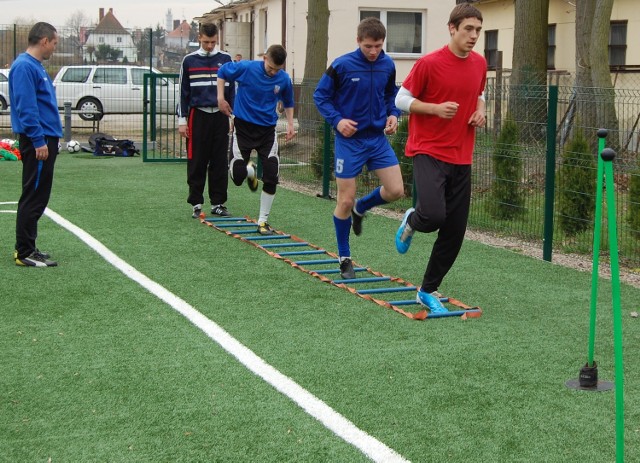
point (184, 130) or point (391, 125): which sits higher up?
point (391, 125)

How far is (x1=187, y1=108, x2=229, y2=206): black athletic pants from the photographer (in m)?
11.9

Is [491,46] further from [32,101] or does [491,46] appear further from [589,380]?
[589,380]

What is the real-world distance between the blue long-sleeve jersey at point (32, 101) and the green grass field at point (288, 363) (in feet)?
3.98

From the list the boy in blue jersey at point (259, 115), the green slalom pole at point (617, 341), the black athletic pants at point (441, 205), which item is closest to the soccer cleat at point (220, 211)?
the boy in blue jersey at point (259, 115)

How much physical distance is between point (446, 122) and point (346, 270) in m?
2.04

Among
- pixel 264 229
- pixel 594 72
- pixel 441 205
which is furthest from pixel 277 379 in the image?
pixel 594 72

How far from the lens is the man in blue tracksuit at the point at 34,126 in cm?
816

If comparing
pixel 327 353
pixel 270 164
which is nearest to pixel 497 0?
pixel 270 164

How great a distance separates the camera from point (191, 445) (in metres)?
4.47

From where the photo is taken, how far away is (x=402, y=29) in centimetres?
3497

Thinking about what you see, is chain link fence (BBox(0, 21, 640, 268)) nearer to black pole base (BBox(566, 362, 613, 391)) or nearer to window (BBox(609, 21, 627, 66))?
black pole base (BBox(566, 362, 613, 391))

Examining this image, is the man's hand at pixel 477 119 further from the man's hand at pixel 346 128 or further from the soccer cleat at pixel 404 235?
the man's hand at pixel 346 128

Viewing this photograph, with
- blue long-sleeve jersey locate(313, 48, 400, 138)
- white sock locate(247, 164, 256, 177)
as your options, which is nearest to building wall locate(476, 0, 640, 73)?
white sock locate(247, 164, 256, 177)

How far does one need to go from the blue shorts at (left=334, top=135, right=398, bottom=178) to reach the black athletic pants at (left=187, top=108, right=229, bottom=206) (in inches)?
154
